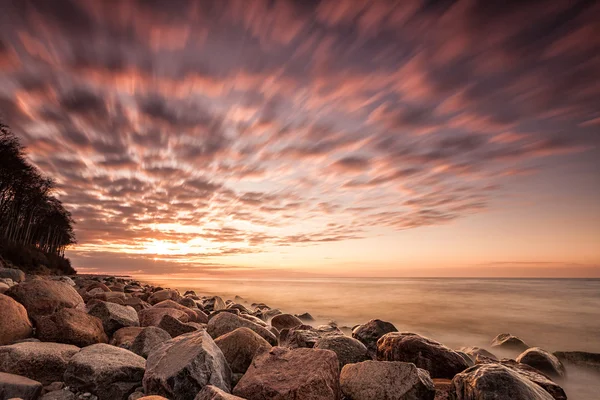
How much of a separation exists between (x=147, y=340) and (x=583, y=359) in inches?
399

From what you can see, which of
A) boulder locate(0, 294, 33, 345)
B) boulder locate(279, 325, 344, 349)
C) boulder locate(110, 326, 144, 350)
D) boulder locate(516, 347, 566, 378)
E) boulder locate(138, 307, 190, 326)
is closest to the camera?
boulder locate(0, 294, 33, 345)

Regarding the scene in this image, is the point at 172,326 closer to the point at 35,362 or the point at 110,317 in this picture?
the point at 110,317

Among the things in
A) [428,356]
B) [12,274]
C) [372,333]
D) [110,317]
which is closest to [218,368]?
[428,356]

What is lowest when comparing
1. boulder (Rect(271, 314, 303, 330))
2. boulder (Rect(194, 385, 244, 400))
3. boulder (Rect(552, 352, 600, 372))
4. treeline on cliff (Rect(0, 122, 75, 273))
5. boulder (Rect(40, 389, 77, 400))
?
boulder (Rect(552, 352, 600, 372))

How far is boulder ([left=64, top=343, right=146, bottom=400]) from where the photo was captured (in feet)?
12.0

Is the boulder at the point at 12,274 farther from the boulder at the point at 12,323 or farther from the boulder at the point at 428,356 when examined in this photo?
the boulder at the point at 428,356

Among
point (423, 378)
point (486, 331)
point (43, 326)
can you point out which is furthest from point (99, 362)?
point (486, 331)

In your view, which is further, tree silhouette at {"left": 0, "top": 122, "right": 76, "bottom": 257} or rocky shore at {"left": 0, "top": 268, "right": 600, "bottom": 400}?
tree silhouette at {"left": 0, "top": 122, "right": 76, "bottom": 257}

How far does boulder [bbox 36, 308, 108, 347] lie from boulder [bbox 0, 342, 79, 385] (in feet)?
2.04

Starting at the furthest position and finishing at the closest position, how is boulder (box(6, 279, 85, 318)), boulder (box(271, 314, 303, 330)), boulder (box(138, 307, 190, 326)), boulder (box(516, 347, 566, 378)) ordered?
boulder (box(271, 314, 303, 330)) → boulder (box(516, 347, 566, 378)) → boulder (box(138, 307, 190, 326)) → boulder (box(6, 279, 85, 318))

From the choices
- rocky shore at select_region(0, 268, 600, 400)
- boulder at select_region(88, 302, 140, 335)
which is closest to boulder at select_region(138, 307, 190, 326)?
boulder at select_region(88, 302, 140, 335)

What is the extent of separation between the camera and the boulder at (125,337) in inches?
212

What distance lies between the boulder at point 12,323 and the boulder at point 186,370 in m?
2.61

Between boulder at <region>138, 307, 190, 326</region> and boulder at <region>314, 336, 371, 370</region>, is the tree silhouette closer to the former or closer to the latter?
boulder at <region>138, 307, 190, 326</region>
